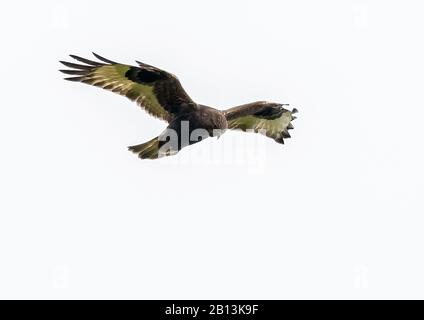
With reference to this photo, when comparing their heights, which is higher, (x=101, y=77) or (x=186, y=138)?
(x=101, y=77)

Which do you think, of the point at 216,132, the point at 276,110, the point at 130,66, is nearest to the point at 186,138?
the point at 216,132

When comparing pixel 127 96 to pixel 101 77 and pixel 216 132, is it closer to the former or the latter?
pixel 101 77

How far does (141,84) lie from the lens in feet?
47.3

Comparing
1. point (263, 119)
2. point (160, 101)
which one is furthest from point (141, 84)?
point (263, 119)

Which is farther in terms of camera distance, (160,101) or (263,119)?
(263,119)

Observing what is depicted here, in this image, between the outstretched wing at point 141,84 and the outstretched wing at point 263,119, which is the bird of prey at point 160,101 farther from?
the outstretched wing at point 263,119

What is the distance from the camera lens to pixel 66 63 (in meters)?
14.1

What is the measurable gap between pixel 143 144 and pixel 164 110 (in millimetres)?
611

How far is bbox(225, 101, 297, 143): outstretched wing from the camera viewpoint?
15.4 m

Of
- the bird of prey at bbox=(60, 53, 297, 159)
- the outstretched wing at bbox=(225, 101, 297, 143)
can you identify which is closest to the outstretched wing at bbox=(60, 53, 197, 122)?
the bird of prey at bbox=(60, 53, 297, 159)

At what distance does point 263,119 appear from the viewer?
16469mm

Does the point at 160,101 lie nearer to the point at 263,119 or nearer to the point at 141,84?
the point at 141,84

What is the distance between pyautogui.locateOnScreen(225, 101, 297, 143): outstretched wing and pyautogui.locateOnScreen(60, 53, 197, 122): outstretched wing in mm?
989

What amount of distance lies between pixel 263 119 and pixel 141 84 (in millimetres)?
2875
